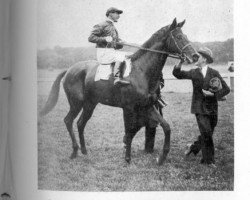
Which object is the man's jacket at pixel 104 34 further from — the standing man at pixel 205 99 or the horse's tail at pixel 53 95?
the standing man at pixel 205 99

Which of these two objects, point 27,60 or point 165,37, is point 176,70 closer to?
point 165,37

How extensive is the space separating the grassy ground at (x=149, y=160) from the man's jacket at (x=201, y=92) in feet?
0.23

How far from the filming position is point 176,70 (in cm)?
600

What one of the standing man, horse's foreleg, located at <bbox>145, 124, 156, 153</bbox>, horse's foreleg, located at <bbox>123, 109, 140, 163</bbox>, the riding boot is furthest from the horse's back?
the standing man

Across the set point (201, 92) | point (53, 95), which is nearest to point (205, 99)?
point (201, 92)

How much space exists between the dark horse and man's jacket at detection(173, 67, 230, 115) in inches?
7.0

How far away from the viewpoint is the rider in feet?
19.8

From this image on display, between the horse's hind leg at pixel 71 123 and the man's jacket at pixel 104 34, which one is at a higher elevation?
the man's jacket at pixel 104 34

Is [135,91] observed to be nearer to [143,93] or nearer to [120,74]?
[143,93]

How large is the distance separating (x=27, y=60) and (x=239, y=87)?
2243 mm

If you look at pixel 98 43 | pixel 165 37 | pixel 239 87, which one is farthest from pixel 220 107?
pixel 98 43

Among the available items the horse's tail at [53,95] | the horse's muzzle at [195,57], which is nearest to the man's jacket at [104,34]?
the horse's tail at [53,95]

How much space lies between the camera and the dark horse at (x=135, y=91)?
5984 millimetres

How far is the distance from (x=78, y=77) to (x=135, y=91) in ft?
2.05
